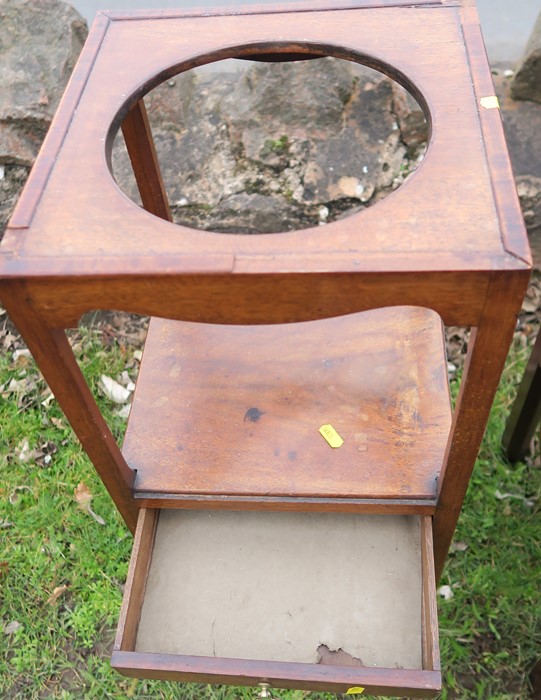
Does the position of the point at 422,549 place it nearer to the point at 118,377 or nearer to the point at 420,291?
the point at 420,291

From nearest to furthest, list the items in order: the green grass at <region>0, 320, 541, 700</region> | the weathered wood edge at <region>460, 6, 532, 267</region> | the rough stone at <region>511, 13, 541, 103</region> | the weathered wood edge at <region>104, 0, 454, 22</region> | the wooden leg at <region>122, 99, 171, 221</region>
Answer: the weathered wood edge at <region>460, 6, 532, 267</region>
the weathered wood edge at <region>104, 0, 454, 22</region>
the wooden leg at <region>122, 99, 171, 221</region>
the green grass at <region>0, 320, 541, 700</region>
the rough stone at <region>511, 13, 541, 103</region>

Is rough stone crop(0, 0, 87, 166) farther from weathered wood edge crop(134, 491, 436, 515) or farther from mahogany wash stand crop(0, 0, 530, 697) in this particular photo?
weathered wood edge crop(134, 491, 436, 515)

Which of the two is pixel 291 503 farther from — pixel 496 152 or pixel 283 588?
pixel 496 152

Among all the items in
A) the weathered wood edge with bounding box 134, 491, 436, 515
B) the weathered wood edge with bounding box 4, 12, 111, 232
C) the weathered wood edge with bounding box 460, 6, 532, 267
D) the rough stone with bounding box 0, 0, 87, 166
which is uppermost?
the weathered wood edge with bounding box 460, 6, 532, 267

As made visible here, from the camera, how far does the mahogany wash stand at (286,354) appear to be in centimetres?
88

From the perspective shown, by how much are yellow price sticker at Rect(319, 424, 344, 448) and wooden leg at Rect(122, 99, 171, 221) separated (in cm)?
64

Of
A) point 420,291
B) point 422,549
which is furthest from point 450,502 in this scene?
point 420,291

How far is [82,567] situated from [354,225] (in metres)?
1.20

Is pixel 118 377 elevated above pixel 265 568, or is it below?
below

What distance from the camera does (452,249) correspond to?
0.86 m

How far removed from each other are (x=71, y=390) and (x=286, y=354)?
1.66ft

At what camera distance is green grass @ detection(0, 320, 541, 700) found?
1523 millimetres

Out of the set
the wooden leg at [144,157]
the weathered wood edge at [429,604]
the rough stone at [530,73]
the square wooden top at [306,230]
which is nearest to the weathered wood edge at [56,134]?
the square wooden top at [306,230]

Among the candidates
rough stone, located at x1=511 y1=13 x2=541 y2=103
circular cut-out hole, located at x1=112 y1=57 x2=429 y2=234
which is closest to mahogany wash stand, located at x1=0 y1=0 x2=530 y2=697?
circular cut-out hole, located at x1=112 y1=57 x2=429 y2=234
